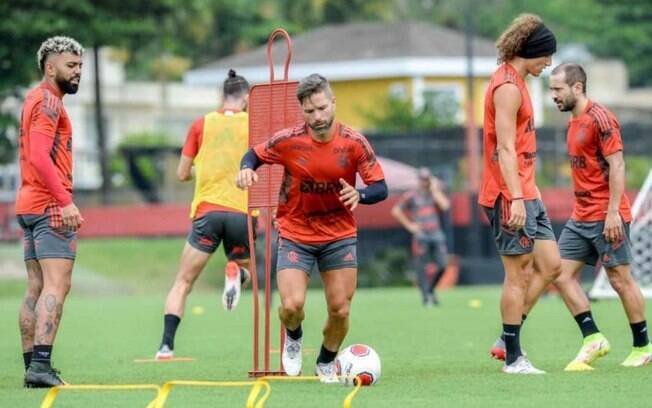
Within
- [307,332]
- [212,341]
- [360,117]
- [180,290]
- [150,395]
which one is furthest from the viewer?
[360,117]

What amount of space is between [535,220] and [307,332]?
5924 mm

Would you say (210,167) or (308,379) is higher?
(210,167)

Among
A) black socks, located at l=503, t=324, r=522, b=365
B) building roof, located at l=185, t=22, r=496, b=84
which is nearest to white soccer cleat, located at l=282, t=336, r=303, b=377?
black socks, located at l=503, t=324, r=522, b=365

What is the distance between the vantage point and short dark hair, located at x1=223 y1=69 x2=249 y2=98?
1271cm

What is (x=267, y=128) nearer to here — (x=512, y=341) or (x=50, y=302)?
(x=50, y=302)

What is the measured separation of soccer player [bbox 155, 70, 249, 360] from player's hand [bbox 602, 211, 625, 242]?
3.21 meters

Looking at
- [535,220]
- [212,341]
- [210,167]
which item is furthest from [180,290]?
[535,220]

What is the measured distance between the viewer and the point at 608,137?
1102cm

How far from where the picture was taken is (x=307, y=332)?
52.8 feet

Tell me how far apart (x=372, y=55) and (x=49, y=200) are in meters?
34.9

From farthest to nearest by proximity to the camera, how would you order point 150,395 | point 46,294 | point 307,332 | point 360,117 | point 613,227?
point 360,117, point 307,332, point 613,227, point 46,294, point 150,395

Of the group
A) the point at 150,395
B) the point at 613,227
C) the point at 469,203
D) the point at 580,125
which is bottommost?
the point at 469,203

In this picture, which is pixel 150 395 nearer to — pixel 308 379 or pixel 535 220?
pixel 308 379

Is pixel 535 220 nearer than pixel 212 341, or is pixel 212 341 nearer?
pixel 535 220
